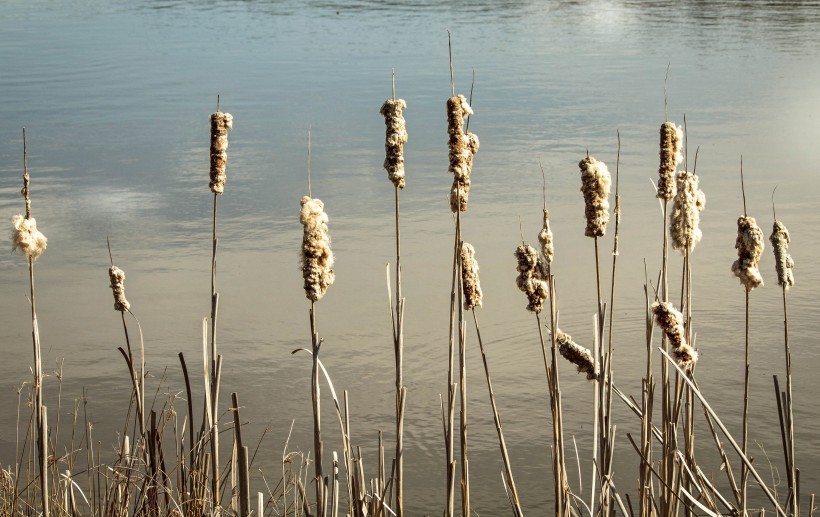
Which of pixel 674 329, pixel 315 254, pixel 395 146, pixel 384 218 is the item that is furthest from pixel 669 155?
pixel 384 218

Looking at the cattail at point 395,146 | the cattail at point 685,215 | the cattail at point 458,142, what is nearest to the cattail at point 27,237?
the cattail at point 395,146

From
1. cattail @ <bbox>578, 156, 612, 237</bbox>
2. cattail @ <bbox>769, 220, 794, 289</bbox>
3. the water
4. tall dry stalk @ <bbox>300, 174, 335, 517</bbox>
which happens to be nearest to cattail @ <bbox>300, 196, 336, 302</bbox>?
tall dry stalk @ <bbox>300, 174, 335, 517</bbox>

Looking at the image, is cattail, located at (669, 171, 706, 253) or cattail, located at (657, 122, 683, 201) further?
cattail, located at (669, 171, 706, 253)

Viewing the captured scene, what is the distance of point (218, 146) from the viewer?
2127mm

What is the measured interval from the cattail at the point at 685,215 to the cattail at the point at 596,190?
0.37 meters

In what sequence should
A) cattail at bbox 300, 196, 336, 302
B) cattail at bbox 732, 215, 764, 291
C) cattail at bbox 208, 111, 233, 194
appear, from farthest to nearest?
cattail at bbox 208, 111, 233, 194
cattail at bbox 732, 215, 764, 291
cattail at bbox 300, 196, 336, 302

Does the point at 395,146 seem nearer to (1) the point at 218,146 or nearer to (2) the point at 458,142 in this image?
(2) the point at 458,142

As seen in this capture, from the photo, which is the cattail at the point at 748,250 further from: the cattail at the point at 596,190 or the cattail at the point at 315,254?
the cattail at the point at 315,254

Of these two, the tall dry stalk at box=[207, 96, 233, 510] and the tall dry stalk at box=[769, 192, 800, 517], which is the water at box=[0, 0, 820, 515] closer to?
the tall dry stalk at box=[207, 96, 233, 510]

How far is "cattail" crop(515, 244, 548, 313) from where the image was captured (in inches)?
80.0

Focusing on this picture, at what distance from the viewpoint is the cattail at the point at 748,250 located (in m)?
1.99

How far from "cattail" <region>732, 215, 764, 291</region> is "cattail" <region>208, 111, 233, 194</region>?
968 mm

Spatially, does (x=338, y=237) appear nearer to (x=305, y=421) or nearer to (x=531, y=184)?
(x=531, y=184)

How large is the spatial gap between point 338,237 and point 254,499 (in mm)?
2531
